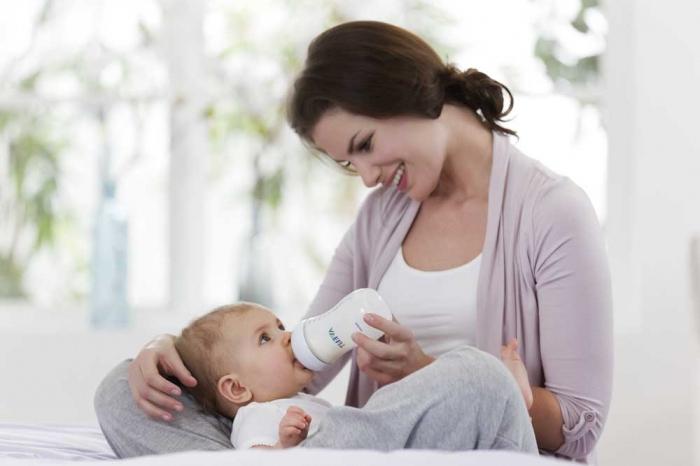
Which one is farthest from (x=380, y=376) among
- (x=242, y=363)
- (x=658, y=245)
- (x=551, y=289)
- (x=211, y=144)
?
(x=211, y=144)

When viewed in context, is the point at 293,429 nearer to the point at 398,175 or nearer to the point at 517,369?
the point at 517,369

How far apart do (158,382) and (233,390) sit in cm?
13

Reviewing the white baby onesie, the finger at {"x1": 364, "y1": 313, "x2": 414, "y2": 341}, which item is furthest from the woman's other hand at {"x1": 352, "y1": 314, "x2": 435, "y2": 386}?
the white baby onesie

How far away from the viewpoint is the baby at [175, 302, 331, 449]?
172 cm

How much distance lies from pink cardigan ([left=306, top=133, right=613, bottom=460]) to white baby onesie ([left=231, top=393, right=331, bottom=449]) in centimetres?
35

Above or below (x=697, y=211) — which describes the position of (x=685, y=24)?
above

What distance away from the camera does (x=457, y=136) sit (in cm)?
199

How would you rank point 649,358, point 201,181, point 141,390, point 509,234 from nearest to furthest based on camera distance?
point 141,390, point 509,234, point 649,358, point 201,181

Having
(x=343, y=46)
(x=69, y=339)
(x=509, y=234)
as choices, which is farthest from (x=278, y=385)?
(x=69, y=339)

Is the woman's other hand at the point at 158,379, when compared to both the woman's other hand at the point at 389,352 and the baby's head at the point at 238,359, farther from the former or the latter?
the woman's other hand at the point at 389,352

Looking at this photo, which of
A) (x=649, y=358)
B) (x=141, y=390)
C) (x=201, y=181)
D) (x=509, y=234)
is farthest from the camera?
(x=201, y=181)

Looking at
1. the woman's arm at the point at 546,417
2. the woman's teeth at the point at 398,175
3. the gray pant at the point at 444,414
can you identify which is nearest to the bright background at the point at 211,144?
the woman's teeth at the point at 398,175

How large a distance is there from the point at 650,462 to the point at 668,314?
Result: 374 mm

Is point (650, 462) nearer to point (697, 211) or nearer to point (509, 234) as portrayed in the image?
point (697, 211)
